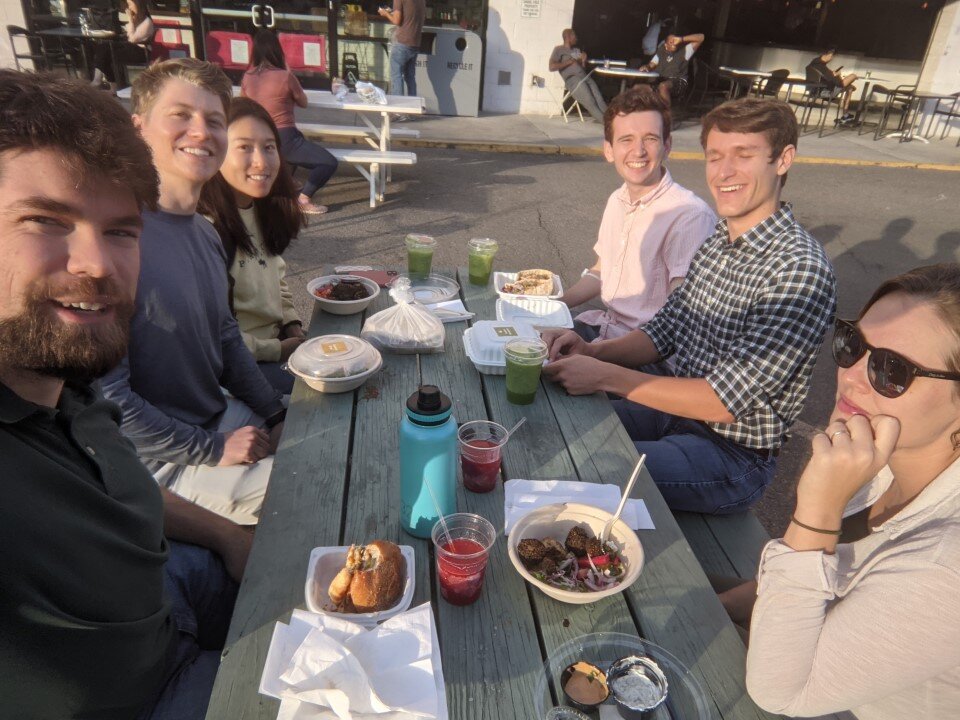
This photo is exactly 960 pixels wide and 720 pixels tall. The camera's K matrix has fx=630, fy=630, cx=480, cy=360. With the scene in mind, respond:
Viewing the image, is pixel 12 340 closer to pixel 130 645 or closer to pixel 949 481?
pixel 130 645

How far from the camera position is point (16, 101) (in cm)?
124

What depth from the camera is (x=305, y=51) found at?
1102cm

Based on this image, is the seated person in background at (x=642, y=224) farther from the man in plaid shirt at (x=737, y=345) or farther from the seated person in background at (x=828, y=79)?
the seated person in background at (x=828, y=79)

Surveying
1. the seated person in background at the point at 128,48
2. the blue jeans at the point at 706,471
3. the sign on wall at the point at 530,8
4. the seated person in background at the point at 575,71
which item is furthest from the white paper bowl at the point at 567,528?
the sign on wall at the point at 530,8

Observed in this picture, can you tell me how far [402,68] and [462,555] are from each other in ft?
33.0

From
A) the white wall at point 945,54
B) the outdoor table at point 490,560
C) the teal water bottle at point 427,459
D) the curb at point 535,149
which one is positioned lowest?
the curb at point 535,149

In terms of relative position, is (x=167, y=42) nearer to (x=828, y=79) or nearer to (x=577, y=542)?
(x=577, y=542)

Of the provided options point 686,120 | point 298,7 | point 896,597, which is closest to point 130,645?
point 896,597

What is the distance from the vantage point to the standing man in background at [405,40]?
9.39 meters

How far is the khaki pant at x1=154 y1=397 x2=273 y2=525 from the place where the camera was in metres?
2.29

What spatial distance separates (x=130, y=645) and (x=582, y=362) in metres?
1.63

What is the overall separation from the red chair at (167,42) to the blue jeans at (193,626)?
11.1 meters

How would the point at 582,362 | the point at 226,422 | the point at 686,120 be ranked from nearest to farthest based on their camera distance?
the point at 582,362, the point at 226,422, the point at 686,120

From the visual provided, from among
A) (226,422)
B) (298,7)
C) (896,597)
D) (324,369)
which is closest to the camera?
(896,597)
